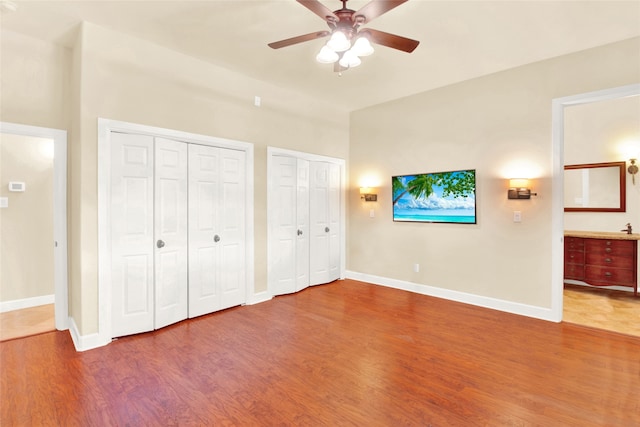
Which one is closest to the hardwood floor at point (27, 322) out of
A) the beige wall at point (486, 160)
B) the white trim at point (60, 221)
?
the white trim at point (60, 221)

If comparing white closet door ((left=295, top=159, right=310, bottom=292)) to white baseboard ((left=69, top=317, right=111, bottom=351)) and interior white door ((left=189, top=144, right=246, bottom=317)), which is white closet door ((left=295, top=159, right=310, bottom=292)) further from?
white baseboard ((left=69, top=317, right=111, bottom=351))

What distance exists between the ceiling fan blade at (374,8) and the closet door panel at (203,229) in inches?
96.2

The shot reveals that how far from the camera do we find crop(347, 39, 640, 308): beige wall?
12.3 ft

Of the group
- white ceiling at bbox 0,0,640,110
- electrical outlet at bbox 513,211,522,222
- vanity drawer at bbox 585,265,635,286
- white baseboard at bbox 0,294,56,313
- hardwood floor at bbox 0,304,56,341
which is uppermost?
white ceiling at bbox 0,0,640,110

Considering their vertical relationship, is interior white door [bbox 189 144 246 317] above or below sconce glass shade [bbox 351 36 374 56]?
below

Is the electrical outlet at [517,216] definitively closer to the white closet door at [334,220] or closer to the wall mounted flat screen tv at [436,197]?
the wall mounted flat screen tv at [436,197]

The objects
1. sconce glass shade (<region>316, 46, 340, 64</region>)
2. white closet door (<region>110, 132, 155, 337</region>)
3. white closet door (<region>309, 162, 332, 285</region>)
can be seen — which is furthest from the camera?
white closet door (<region>309, 162, 332, 285</region>)

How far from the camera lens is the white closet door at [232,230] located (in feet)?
13.6

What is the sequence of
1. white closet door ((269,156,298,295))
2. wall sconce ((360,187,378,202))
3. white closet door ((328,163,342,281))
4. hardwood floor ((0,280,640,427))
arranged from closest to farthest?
hardwood floor ((0,280,640,427)) < white closet door ((269,156,298,295)) < wall sconce ((360,187,378,202)) < white closet door ((328,163,342,281))

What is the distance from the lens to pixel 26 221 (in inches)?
170

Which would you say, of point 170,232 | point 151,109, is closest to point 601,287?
point 170,232

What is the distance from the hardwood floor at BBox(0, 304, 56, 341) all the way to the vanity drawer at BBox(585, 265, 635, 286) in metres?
7.45

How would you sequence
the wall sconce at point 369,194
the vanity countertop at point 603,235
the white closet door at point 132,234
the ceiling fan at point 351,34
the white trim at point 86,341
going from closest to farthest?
the ceiling fan at point 351,34, the white trim at point 86,341, the white closet door at point 132,234, the vanity countertop at point 603,235, the wall sconce at point 369,194

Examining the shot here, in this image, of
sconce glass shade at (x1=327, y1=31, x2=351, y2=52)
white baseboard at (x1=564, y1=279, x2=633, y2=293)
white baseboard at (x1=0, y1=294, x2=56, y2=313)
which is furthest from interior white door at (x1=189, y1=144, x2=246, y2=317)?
white baseboard at (x1=564, y1=279, x2=633, y2=293)
